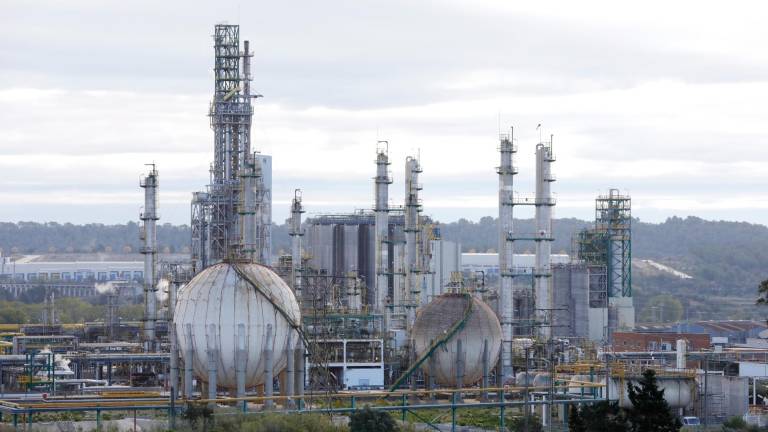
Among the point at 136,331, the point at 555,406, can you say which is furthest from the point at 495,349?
the point at 136,331

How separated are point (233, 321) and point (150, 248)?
2338 centimetres

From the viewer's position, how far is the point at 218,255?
241ft

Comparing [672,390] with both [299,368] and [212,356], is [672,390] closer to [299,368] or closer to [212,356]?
[299,368]

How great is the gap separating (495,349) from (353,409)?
16948 mm

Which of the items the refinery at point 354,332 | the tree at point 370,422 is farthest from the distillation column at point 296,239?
the tree at point 370,422

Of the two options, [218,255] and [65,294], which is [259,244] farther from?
[65,294]

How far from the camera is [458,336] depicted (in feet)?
208

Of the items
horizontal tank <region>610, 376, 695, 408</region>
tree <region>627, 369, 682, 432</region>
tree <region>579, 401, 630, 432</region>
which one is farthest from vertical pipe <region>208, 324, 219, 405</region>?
tree <region>627, 369, 682, 432</region>

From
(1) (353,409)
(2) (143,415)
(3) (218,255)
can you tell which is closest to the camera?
Answer: (1) (353,409)

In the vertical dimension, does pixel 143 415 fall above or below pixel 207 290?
below

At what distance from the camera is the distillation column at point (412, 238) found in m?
76.4

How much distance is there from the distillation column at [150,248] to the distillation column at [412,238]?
1214cm

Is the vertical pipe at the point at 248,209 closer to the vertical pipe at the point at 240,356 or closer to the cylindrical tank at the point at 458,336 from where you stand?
the cylindrical tank at the point at 458,336

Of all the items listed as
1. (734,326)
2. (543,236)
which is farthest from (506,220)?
(734,326)
